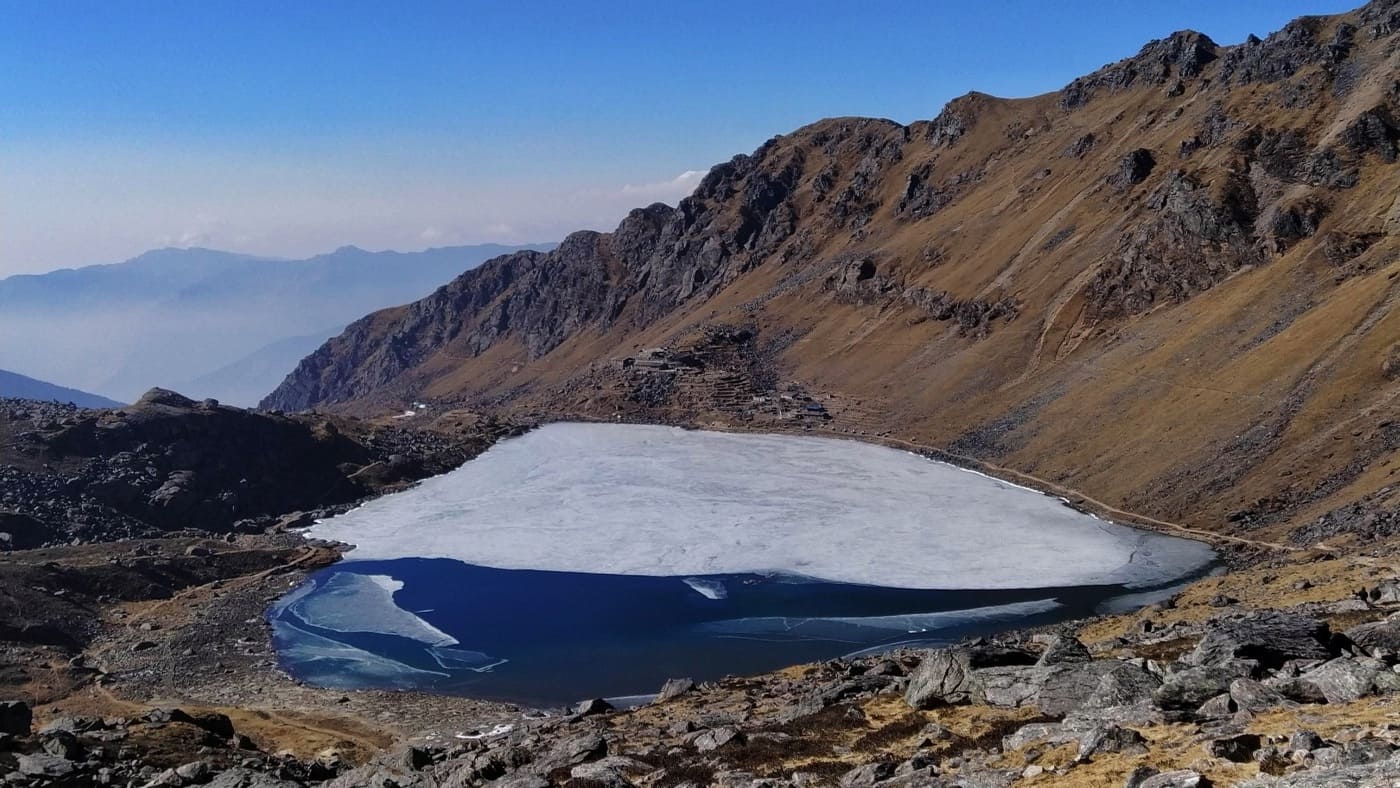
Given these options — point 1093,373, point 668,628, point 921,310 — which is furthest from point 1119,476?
point 921,310

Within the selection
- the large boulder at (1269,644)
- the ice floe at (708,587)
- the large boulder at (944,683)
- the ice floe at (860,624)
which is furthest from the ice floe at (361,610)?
the large boulder at (1269,644)

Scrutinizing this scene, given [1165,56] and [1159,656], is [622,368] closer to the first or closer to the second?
[1165,56]

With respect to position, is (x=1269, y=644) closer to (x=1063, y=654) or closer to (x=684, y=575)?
(x=1063, y=654)

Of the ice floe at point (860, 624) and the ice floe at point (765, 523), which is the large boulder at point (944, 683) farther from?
the ice floe at point (765, 523)

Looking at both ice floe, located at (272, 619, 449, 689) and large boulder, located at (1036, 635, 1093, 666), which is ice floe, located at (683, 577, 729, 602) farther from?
large boulder, located at (1036, 635, 1093, 666)

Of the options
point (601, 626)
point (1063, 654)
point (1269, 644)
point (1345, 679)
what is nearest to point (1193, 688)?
point (1345, 679)

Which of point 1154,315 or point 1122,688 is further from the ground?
point 1154,315
